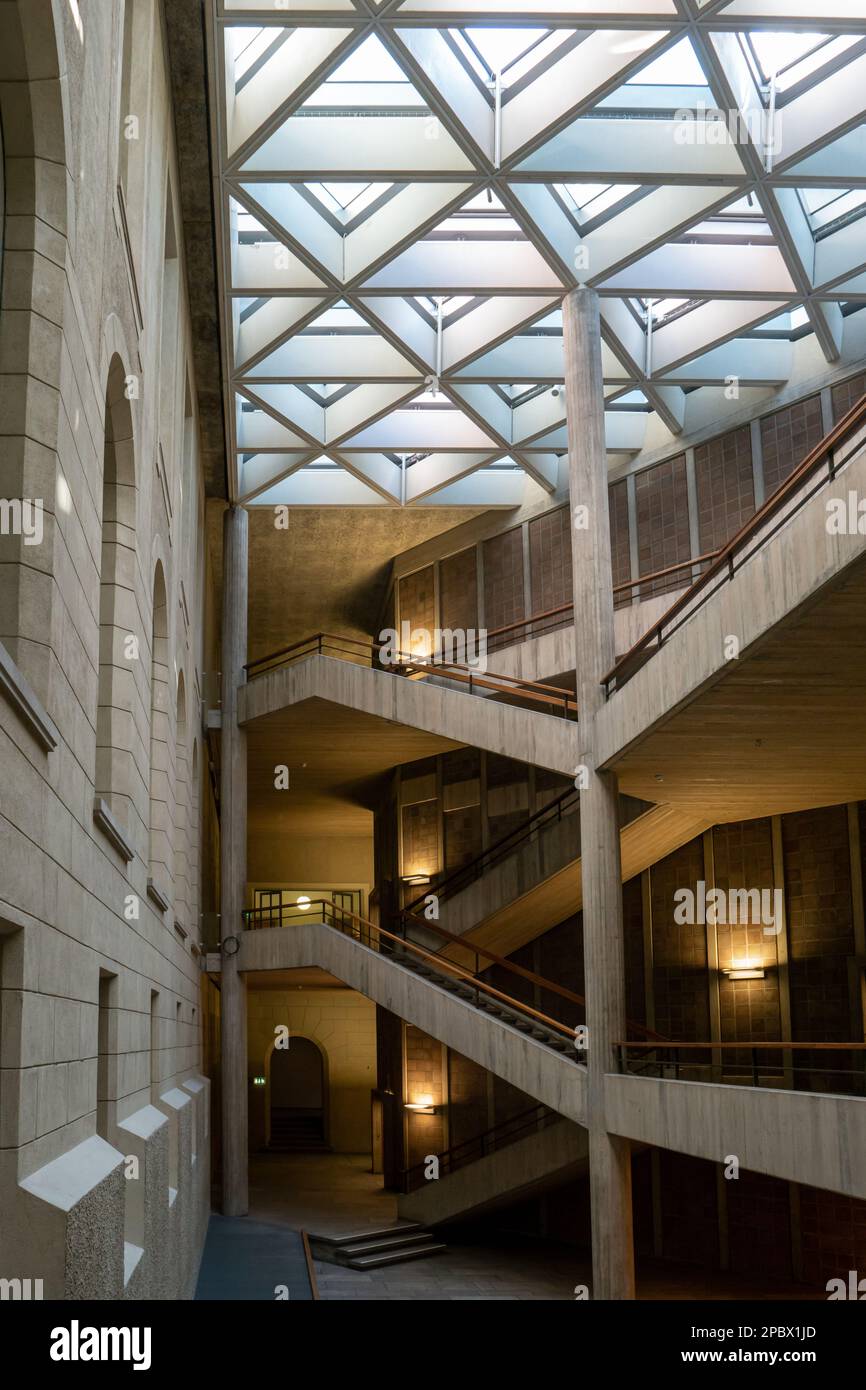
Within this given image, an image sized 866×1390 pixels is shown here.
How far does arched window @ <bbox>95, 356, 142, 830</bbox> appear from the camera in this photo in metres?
10.6

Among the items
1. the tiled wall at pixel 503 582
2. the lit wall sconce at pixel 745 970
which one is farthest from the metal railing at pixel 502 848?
the tiled wall at pixel 503 582

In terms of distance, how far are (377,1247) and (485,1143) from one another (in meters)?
3.94

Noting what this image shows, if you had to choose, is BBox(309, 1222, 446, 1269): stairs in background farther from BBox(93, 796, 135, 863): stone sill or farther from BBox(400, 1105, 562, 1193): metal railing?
BBox(93, 796, 135, 863): stone sill

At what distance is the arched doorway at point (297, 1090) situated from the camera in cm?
3912

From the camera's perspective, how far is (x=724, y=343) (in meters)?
21.2

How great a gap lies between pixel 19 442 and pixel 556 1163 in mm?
17005

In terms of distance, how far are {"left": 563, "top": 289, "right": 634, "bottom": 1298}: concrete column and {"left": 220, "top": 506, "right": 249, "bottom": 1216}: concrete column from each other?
8.96m

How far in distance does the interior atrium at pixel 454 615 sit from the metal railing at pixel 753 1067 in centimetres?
7

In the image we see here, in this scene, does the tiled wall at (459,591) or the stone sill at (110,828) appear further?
the tiled wall at (459,591)

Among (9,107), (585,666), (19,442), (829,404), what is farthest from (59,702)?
(829,404)

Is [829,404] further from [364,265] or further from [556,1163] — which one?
[556,1163]

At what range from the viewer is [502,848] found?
25.9 metres

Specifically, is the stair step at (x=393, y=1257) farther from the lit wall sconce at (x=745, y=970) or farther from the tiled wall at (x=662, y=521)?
the tiled wall at (x=662, y=521)

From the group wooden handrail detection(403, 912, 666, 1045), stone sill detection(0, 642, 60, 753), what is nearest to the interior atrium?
stone sill detection(0, 642, 60, 753)
